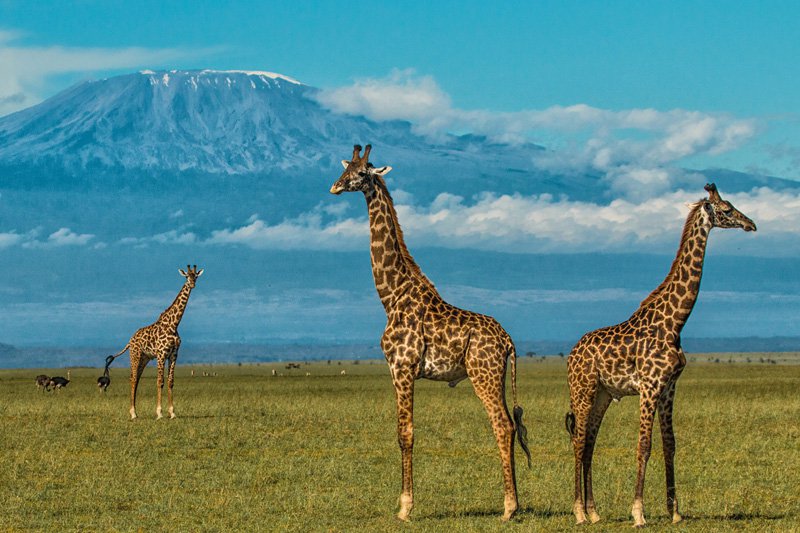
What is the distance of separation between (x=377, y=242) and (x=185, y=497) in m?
6.31

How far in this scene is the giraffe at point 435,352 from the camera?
1761cm

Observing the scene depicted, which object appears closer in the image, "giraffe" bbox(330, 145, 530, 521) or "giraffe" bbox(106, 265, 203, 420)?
"giraffe" bbox(330, 145, 530, 521)

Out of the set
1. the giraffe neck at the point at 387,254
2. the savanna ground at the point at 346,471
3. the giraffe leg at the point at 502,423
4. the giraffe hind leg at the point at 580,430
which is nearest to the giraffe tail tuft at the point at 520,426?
the giraffe leg at the point at 502,423

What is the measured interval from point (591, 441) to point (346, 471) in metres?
8.28

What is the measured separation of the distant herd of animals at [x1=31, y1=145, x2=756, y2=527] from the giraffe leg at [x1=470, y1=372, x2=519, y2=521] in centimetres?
1

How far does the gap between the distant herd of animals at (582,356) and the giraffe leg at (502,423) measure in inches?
0.6

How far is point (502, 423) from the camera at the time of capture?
17.6 m

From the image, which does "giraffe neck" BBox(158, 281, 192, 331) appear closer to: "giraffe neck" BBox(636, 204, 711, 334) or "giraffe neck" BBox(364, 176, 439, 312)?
"giraffe neck" BBox(364, 176, 439, 312)

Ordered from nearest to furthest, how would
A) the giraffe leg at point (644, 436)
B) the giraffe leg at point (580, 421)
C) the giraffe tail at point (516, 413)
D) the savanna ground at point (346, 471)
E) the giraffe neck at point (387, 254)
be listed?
1. the giraffe leg at point (644, 436)
2. the giraffe leg at point (580, 421)
3. the giraffe tail at point (516, 413)
4. the giraffe neck at point (387, 254)
5. the savanna ground at point (346, 471)

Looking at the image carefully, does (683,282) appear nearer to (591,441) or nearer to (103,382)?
(591,441)

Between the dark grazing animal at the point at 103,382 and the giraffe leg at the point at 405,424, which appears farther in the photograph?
the dark grazing animal at the point at 103,382

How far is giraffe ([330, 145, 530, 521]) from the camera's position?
17.6 meters

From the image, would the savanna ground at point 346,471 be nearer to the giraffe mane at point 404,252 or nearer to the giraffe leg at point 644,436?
the giraffe leg at point 644,436

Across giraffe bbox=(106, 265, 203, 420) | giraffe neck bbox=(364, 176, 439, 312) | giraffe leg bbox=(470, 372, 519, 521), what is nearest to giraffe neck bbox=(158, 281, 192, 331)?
giraffe bbox=(106, 265, 203, 420)
